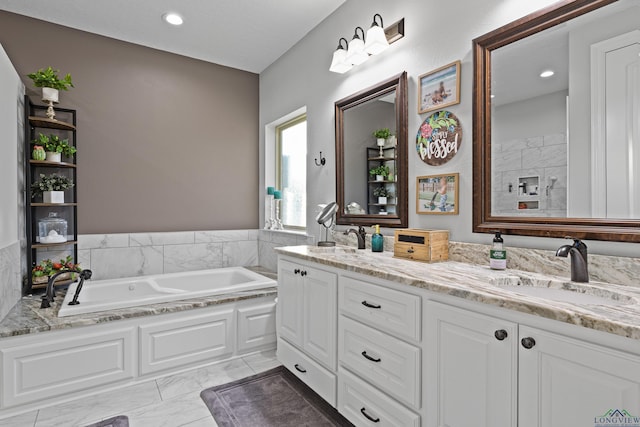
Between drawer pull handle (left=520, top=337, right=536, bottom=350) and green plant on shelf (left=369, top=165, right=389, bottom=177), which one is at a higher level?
green plant on shelf (left=369, top=165, right=389, bottom=177)

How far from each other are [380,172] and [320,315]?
102cm

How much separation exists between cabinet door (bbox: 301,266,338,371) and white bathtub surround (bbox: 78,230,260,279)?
6.18ft

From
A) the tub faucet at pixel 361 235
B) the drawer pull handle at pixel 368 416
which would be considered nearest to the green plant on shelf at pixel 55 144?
the tub faucet at pixel 361 235

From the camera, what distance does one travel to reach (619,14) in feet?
4.24

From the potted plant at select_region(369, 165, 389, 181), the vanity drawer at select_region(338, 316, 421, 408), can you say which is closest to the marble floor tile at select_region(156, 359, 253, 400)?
the vanity drawer at select_region(338, 316, 421, 408)

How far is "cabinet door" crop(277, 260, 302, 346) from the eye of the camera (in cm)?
222

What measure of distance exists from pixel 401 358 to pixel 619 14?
157cm

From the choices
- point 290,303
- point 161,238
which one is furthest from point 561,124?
point 161,238

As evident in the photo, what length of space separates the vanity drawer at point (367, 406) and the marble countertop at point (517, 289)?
55 cm

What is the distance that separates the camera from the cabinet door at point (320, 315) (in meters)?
1.89

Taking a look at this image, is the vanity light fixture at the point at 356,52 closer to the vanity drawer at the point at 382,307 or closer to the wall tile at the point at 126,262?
the vanity drawer at the point at 382,307

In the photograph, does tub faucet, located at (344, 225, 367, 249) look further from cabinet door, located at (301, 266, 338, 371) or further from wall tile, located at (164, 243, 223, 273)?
wall tile, located at (164, 243, 223, 273)

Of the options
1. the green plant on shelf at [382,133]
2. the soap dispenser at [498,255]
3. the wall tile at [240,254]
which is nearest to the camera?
the soap dispenser at [498,255]

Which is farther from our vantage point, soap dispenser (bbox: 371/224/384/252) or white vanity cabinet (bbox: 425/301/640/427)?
soap dispenser (bbox: 371/224/384/252)
